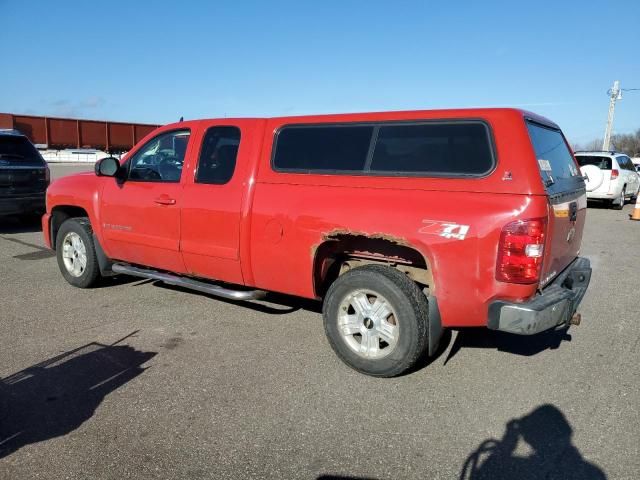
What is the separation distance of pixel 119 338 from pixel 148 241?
42.6 inches

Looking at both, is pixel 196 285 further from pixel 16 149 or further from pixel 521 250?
pixel 16 149

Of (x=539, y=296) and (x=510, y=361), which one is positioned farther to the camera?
(x=510, y=361)

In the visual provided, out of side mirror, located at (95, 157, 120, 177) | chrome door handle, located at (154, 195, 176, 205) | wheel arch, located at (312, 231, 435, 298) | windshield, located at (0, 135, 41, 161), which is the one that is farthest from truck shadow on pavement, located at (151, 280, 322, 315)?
windshield, located at (0, 135, 41, 161)

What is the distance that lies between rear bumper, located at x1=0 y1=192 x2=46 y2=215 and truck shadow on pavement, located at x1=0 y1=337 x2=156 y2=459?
21.6 feet

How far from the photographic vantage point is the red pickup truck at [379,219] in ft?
11.3

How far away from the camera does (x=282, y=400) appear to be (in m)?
3.54

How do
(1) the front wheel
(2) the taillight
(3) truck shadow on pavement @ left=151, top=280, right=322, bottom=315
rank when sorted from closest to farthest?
1. (2) the taillight
2. (3) truck shadow on pavement @ left=151, top=280, right=322, bottom=315
3. (1) the front wheel

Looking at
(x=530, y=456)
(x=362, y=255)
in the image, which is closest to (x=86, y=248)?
(x=362, y=255)

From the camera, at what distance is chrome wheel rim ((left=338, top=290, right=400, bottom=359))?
385 cm

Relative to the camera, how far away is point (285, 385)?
12.3ft

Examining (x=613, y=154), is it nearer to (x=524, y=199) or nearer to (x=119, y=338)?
(x=524, y=199)

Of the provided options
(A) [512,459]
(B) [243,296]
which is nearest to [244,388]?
(B) [243,296]

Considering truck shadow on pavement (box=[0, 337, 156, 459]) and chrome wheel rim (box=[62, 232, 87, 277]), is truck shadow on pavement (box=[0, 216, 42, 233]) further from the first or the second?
truck shadow on pavement (box=[0, 337, 156, 459])

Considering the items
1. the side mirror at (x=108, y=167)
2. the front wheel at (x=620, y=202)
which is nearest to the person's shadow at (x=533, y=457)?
the side mirror at (x=108, y=167)
